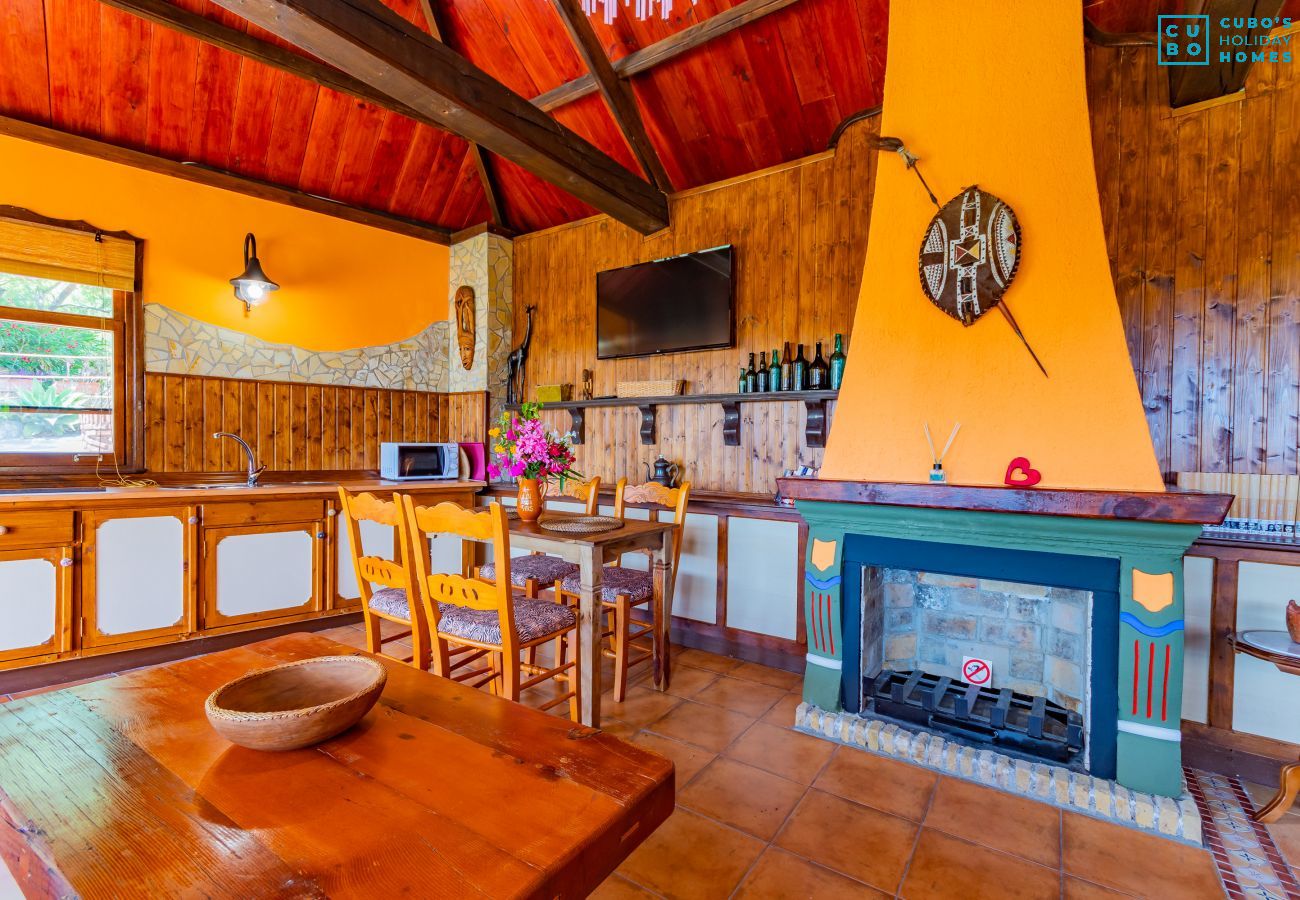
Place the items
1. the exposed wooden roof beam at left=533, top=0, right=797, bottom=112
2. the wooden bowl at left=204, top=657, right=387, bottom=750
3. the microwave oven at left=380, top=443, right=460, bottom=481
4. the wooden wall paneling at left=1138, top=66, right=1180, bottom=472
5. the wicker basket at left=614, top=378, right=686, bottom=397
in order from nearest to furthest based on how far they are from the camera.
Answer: the wooden bowl at left=204, top=657, right=387, bottom=750
the wooden wall paneling at left=1138, top=66, right=1180, bottom=472
the exposed wooden roof beam at left=533, top=0, right=797, bottom=112
the wicker basket at left=614, top=378, right=686, bottom=397
the microwave oven at left=380, top=443, right=460, bottom=481

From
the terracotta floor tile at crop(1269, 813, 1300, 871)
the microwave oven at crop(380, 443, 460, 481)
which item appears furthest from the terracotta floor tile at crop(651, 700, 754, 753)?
the microwave oven at crop(380, 443, 460, 481)

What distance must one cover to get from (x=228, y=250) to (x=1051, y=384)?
472 cm

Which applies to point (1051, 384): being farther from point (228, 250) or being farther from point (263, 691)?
point (228, 250)

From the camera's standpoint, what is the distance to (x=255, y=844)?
709mm

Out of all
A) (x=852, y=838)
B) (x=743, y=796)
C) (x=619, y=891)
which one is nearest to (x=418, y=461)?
(x=743, y=796)

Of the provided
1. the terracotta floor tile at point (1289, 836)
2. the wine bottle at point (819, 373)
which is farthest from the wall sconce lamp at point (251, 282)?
the terracotta floor tile at point (1289, 836)

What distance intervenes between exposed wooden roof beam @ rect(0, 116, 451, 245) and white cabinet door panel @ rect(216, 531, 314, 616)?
2321 millimetres

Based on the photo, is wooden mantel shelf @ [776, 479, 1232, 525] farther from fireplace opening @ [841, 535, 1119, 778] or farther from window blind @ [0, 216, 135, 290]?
window blind @ [0, 216, 135, 290]

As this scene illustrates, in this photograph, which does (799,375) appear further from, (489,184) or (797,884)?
(489,184)

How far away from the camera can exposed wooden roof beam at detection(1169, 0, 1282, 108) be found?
2145 mm

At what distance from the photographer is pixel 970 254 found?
90.8 inches

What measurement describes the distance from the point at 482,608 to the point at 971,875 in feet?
5.56

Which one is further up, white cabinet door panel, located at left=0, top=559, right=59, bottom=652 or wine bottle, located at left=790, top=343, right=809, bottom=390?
wine bottle, located at left=790, top=343, right=809, bottom=390

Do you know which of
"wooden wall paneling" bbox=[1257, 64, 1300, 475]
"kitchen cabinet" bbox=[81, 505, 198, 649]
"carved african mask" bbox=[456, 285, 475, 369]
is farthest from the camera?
"carved african mask" bbox=[456, 285, 475, 369]
